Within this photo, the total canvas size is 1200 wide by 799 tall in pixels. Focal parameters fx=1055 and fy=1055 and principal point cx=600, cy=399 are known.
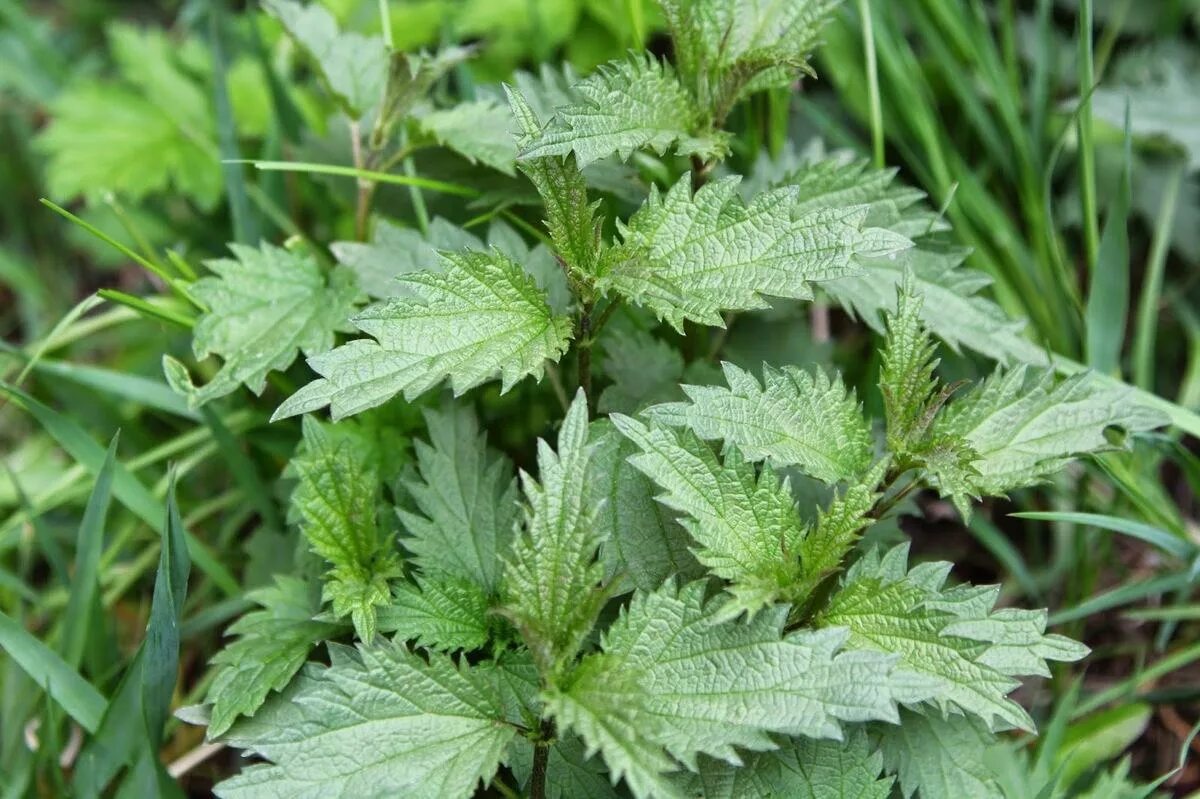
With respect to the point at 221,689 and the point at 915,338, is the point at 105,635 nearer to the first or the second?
the point at 221,689

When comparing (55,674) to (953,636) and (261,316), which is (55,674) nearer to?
(261,316)

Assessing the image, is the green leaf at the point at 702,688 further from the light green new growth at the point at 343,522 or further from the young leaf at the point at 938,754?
the light green new growth at the point at 343,522

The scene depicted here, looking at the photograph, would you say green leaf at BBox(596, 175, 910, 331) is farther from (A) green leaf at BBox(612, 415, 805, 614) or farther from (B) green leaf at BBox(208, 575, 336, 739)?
(B) green leaf at BBox(208, 575, 336, 739)

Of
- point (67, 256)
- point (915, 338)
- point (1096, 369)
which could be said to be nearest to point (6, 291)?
point (67, 256)

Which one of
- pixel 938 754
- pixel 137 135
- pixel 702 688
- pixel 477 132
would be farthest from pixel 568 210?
pixel 137 135

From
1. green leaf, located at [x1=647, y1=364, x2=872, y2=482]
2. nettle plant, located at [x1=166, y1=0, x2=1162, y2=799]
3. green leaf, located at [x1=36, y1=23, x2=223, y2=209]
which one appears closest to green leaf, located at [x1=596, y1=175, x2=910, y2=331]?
nettle plant, located at [x1=166, y1=0, x2=1162, y2=799]
